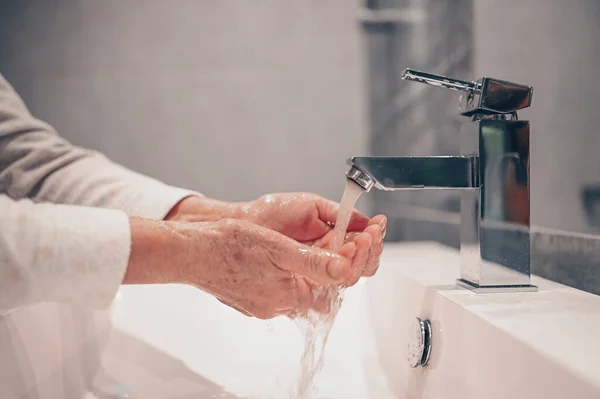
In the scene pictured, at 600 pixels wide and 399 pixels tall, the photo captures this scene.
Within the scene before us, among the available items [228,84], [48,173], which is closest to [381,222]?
[48,173]

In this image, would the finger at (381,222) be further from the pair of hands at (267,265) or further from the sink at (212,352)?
the sink at (212,352)

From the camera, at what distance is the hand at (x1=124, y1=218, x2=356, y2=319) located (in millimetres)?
504

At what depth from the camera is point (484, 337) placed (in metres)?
0.45

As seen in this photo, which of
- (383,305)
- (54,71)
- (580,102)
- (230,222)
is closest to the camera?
(230,222)

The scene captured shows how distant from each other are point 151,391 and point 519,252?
1.55ft

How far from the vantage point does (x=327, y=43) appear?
4.84 ft

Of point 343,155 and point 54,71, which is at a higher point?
point 54,71

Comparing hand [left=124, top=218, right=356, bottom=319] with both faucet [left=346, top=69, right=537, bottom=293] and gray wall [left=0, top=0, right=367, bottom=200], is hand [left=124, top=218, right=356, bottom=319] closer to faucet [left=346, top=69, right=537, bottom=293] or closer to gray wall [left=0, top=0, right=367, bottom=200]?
faucet [left=346, top=69, right=537, bottom=293]

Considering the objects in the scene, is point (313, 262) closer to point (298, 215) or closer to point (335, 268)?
point (335, 268)

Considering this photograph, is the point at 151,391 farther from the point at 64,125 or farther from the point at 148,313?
the point at 64,125

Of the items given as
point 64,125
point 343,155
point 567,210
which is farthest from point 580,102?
point 64,125

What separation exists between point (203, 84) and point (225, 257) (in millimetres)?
1012

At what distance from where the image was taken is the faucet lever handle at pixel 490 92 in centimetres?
53

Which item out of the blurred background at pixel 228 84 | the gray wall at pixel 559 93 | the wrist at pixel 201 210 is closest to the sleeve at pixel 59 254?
the wrist at pixel 201 210
